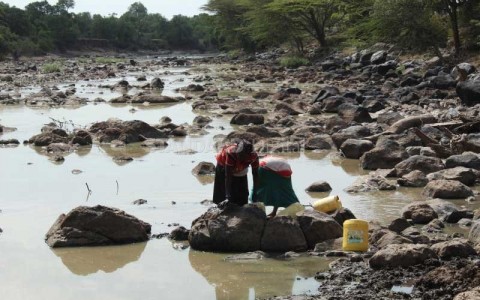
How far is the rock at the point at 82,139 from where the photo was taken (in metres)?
17.3

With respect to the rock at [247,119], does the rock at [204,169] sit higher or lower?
higher

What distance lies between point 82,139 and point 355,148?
6203 millimetres

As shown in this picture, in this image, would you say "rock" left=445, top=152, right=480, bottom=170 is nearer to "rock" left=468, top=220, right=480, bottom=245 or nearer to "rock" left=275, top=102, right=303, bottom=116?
"rock" left=468, top=220, right=480, bottom=245

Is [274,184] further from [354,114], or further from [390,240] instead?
[354,114]

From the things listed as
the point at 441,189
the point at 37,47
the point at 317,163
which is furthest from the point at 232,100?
the point at 37,47

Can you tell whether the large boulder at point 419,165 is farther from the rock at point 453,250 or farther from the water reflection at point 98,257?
the water reflection at point 98,257

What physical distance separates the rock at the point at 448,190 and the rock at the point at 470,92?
1053cm

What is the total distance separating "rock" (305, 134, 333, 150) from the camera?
53.6ft

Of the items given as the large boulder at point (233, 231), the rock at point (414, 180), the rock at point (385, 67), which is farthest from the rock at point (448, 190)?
the rock at point (385, 67)

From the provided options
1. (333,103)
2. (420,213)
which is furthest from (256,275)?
(333,103)

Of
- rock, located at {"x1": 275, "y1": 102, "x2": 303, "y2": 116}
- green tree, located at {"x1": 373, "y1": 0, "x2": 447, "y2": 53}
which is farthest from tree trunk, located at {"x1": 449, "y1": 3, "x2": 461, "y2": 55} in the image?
rock, located at {"x1": 275, "y1": 102, "x2": 303, "y2": 116}

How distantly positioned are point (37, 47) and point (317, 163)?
226ft

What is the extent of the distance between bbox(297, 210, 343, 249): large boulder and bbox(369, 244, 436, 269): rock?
109 centimetres

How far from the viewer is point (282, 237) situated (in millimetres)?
8227
